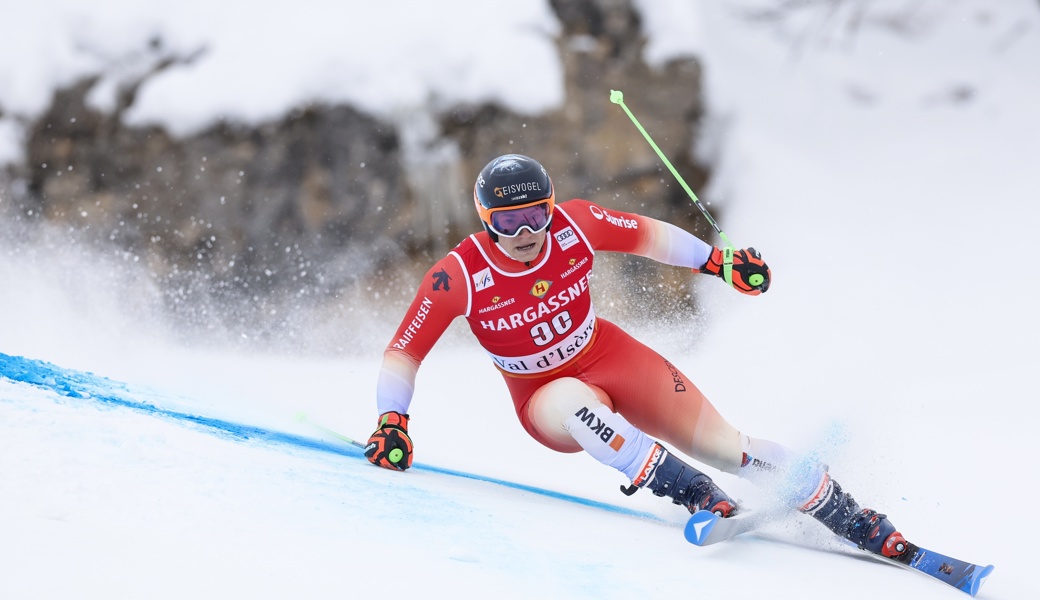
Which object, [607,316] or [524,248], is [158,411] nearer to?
[524,248]

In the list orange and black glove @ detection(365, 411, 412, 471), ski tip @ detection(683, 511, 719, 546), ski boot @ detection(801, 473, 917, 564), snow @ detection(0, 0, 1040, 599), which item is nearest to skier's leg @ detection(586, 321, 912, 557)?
ski boot @ detection(801, 473, 917, 564)

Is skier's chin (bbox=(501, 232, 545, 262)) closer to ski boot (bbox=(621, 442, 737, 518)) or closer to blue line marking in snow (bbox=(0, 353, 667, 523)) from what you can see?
ski boot (bbox=(621, 442, 737, 518))

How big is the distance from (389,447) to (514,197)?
0.91 metres

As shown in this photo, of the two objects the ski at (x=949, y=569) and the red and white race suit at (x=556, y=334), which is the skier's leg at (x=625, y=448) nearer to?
the red and white race suit at (x=556, y=334)

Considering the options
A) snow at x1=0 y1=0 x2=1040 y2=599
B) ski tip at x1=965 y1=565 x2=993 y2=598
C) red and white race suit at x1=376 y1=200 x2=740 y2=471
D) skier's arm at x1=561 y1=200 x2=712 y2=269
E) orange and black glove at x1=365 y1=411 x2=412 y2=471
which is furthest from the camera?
skier's arm at x1=561 y1=200 x2=712 y2=269

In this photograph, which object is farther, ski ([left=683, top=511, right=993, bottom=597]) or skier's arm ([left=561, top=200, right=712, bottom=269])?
skier's arm ([left=561, top=200, right=712, bottom=269])

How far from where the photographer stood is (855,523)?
9.64ft

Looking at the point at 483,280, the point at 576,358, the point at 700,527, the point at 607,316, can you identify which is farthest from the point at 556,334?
the point at 607,316

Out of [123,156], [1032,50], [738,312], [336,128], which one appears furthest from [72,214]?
[1032,50]

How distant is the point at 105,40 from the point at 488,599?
7.09 metres

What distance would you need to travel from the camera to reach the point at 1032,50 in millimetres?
9117

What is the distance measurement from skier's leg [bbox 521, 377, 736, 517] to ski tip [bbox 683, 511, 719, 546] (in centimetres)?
23

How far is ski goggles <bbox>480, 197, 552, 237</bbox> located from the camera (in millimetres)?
3084

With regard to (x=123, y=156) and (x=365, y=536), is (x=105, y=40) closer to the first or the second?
(x=123, y=156)
